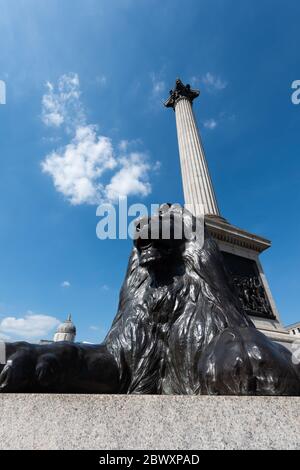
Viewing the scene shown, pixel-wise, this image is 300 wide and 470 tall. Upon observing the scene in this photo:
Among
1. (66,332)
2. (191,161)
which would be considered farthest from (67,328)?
(191,161)

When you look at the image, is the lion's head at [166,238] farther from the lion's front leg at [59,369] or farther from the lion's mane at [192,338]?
the lion's front leg at [59,369]

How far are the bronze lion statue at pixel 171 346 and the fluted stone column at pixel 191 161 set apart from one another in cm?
888

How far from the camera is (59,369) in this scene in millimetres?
1757

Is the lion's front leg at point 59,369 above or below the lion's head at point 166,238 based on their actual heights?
below

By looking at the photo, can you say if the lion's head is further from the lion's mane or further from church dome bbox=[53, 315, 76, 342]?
church dome bbox=[53, 315, 76, 342]

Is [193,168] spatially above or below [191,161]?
below

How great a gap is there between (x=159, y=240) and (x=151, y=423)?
1517 millimetres

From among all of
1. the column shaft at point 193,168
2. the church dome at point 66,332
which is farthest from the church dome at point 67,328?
the column shaft at point 193,168

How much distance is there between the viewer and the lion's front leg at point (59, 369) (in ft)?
5.22

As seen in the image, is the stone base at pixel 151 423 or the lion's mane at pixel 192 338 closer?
the stone base at pixel 151 423

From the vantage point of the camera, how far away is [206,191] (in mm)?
12828

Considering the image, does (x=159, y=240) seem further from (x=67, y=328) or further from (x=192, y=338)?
(x=67, y=328)
